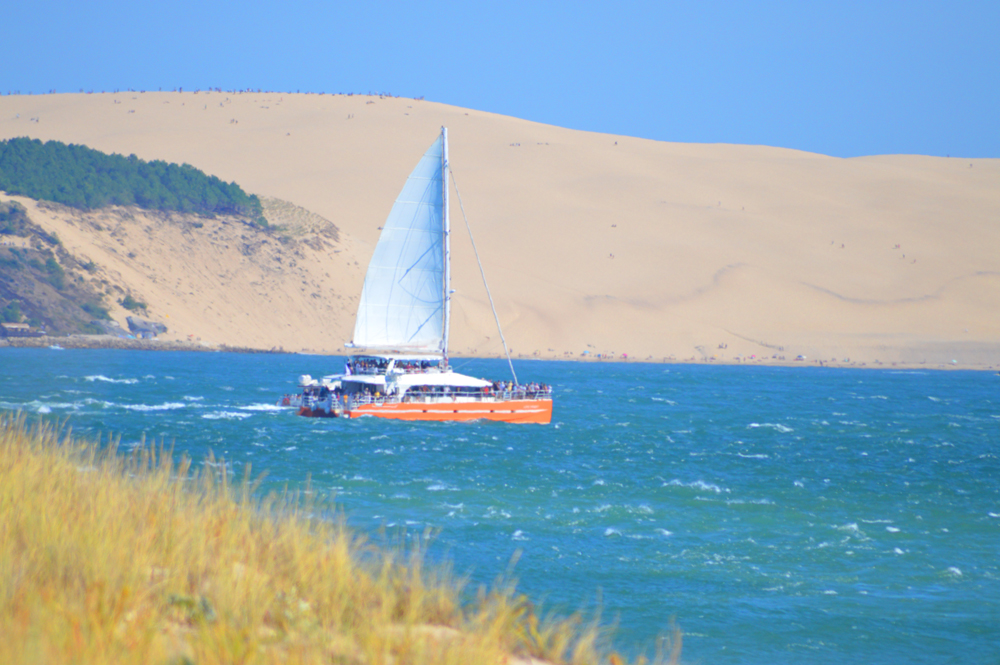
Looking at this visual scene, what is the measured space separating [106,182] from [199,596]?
102m

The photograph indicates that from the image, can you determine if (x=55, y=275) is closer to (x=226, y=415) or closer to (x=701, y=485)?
(x=226, y=415)

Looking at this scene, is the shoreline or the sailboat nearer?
the sailboat

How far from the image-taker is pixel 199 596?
280 inches

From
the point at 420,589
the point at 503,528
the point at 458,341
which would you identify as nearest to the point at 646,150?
the point at 458,341

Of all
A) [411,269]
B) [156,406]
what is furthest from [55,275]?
[411,269]

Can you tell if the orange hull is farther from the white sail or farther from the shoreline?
the shoreline

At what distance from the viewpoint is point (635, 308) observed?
106 meters

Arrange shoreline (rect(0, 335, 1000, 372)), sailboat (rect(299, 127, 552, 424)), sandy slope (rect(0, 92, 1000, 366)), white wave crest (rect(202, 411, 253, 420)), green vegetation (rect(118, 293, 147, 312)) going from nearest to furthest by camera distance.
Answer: white wave crest (rect(202, 411, 253, 420)), sailboat (rect(299, 127, 552, 424)), shoreline (rect(0, 335, 1000, 372)), green vegetation (rect(118, 293, 147, 312)), sandy slope (rect(0, 92, 1000, 366))

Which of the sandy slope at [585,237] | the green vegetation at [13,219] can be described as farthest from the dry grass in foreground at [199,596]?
the green vegetation at [13,219]

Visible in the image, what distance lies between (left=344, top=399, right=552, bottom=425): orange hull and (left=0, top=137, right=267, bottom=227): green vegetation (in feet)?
228

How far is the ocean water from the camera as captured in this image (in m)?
14.4

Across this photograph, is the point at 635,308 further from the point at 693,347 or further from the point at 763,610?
the point at 763,610

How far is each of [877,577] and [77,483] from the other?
44.7 feet

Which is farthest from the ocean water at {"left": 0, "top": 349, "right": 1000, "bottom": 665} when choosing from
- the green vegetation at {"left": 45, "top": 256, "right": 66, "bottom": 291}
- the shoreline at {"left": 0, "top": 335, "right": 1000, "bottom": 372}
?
the green vegetation at {"left": 45, "top": 256, "right": 66, "bottom": 291}
